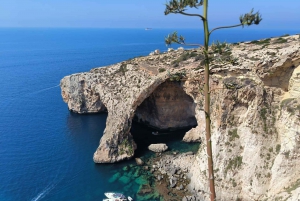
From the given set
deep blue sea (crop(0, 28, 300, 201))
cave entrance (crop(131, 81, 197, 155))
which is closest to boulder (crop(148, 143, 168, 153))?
cave entrance (crop(131, 81, 197, 155))

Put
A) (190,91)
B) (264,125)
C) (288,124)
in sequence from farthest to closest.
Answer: (190,91) < (264,125) < (288,124)

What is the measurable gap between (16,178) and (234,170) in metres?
28.0

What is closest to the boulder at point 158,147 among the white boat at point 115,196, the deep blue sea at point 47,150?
the deep blue sea at point 47,150

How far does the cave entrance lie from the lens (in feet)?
152

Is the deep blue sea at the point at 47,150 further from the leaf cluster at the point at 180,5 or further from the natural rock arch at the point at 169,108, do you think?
Answer: the leaf cluster at the point at 180,5

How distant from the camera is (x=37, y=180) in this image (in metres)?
34.8

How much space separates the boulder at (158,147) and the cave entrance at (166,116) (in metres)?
2.55

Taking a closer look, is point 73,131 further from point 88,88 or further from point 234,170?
point 234,170

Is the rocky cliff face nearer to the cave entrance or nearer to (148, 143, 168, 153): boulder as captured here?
(148, 143, 168, 153): boulder

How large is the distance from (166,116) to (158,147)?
908 cm

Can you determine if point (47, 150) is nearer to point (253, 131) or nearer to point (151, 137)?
point (151, 137)

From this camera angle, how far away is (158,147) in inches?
1635

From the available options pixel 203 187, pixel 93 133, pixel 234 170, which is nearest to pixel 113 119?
pixel 93 133

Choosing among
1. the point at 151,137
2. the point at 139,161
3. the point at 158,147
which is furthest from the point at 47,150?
the point at 158,147
